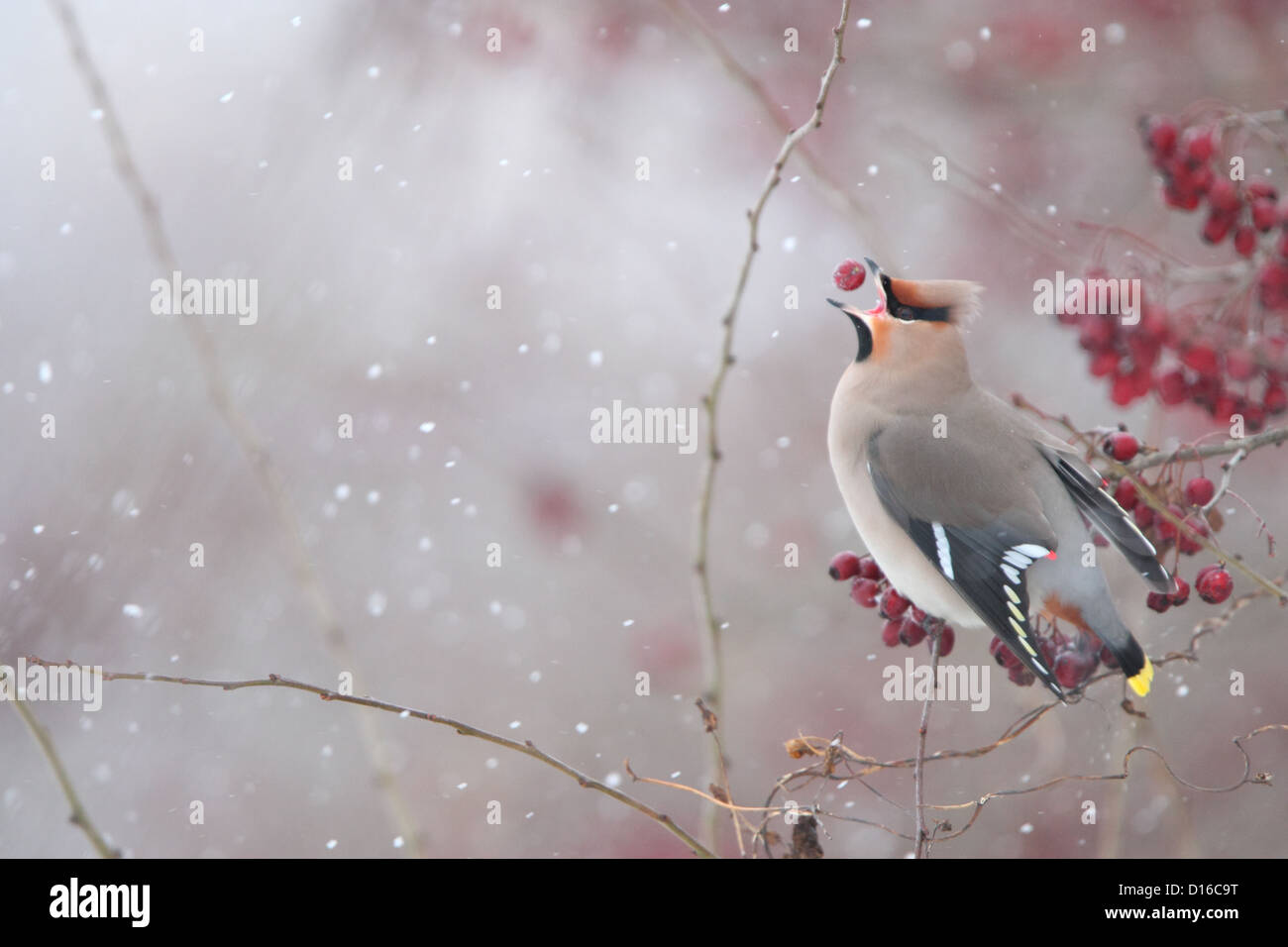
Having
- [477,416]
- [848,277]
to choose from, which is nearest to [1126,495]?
[848,277]

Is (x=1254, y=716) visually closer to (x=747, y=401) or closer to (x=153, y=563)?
(x=747, y=401)

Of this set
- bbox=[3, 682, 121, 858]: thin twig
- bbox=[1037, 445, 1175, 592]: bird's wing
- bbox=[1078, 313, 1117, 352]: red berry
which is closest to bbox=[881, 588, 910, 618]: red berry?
bbox=[1037, 445, 1175, 592]: bird's wing

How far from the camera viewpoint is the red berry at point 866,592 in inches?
50.4

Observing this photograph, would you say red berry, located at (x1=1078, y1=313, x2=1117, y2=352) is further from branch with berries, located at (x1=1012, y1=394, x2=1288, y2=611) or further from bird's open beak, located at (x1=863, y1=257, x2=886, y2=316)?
bird's open beak, located at (x1=863, y1=257, x2=886, y2=316)

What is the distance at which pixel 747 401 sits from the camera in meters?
2.59

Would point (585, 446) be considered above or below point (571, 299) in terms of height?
below

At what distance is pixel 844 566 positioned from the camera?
50.6 inches

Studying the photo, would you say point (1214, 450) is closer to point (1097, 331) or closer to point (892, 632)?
point (1097, 331)

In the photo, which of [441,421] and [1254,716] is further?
[441,421]

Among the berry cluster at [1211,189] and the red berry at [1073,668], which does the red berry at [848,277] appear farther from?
the red berry at [1073,668]

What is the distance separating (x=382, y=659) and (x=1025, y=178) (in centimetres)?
191

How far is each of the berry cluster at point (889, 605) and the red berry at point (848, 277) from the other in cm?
31
